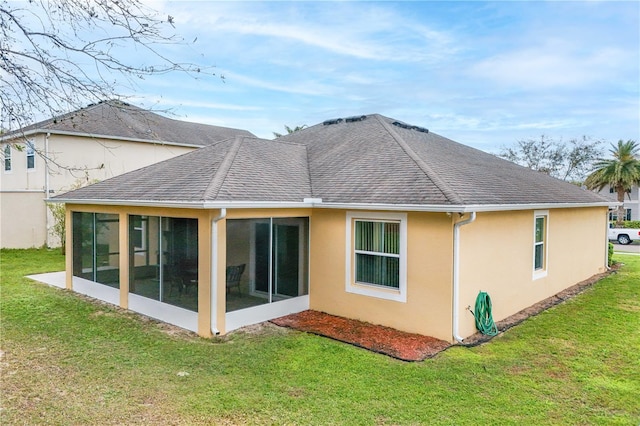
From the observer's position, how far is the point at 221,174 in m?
9.19

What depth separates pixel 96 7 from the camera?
15.7 feet

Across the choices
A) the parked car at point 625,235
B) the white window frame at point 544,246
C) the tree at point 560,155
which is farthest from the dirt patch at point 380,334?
the tree at point 560,155

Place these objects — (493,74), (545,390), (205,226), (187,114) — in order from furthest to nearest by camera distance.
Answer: (493,74) < (205,226) < (545,390) < (187,114)

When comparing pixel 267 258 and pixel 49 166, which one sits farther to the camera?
pixel 49 166

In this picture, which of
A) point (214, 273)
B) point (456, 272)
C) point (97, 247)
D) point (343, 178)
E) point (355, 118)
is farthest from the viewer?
point (355, 118)

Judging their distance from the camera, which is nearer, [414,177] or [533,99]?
[414,177]

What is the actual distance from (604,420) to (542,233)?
275 inches

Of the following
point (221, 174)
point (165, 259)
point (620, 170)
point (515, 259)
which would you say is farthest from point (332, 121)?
point (620, 170)

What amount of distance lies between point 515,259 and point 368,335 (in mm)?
4178

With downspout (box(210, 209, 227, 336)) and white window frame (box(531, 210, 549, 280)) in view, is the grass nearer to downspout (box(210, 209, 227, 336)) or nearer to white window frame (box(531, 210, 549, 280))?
downspout (box(210, 209, 227, 336))

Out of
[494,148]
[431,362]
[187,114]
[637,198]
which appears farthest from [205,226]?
[637,198]

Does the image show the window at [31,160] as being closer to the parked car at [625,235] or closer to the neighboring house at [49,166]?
the neighboring house at [49,166]

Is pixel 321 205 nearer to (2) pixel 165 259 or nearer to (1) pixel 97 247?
(2) pixel 165 259

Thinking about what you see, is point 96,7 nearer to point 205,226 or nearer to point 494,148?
point 205,226
